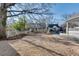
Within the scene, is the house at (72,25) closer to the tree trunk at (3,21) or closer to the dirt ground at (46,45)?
the dirt ground at (46,45)

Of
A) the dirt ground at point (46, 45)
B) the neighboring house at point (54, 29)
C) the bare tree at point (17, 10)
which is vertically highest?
the bare tree at point (17, 10)

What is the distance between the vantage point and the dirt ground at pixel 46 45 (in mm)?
2396

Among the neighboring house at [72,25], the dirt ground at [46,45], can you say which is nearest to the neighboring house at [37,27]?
the dirt ground at [46,45]

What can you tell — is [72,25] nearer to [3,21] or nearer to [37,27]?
[37,27]

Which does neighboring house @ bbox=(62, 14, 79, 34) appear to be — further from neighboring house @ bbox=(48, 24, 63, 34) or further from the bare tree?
the bare tree

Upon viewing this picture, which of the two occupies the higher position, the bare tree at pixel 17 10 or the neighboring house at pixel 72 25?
the bare tree at pixel 17 10

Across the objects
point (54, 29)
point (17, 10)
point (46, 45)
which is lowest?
point (46, 45)

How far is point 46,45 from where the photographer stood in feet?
7.93

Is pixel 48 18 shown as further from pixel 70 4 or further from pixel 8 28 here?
pixel 8 28

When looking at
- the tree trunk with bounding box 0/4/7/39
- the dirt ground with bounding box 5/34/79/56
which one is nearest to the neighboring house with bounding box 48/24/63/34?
the dirt ground with bounding box 5/34/79/56

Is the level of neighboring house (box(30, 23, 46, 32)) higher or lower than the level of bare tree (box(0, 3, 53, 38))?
lower

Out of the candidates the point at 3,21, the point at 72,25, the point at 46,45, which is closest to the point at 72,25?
the point at 72,25

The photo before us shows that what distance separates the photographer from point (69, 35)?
242 centimetres

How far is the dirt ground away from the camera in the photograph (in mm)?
2396
